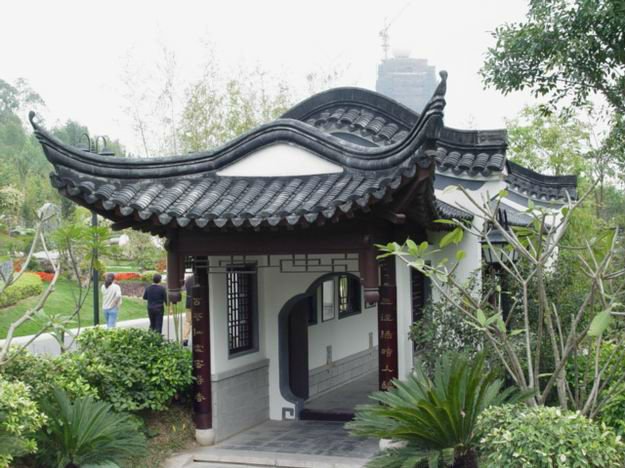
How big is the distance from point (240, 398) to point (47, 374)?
290 cm

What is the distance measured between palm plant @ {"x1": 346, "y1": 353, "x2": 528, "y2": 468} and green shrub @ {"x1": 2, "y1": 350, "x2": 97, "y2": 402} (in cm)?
268

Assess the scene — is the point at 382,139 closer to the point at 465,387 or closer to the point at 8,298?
the point at 465,387

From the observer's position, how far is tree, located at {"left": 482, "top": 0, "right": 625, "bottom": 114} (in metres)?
8.68

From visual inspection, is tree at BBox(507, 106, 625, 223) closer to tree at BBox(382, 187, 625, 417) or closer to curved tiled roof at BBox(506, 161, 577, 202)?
curved tiled roof at BBox(506, 161, 577, 202)

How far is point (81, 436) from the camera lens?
6961 millimetres

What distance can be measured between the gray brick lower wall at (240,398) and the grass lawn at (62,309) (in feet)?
24.8

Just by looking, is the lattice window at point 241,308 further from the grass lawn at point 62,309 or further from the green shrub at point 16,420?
the grass lawn at point 62,309

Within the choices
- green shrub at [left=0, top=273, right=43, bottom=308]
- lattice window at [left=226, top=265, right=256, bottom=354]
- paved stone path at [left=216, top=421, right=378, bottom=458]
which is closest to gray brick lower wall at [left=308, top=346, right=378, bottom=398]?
paved stone path at [left=216, top=421, right=378, bottom=458]

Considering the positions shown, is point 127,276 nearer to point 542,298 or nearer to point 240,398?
point 240,398

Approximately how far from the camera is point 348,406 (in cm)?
1100

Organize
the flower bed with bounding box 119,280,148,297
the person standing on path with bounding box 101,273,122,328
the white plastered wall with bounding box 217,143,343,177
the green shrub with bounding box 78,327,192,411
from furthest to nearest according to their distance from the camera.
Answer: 1. the flower bed with bounding box 119,280,148,297
2. the person standing on path with bounding box 101,273,122,328
3. the white plastered wall with bounding box 217,143,343,177
4. the green shrub with bounding box 78,327,192,411

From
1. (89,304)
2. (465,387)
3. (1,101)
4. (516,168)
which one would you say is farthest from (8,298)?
(1,101)

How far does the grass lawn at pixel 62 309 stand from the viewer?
55.6ft

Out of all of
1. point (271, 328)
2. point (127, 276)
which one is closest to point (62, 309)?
point (127, 276)
